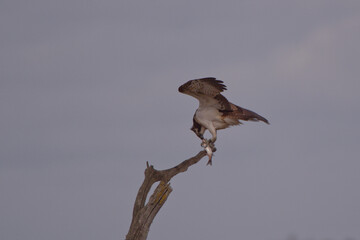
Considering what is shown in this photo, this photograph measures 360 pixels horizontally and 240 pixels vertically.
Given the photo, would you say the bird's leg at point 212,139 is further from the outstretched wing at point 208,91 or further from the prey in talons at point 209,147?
the outstretched wing at point 208,91

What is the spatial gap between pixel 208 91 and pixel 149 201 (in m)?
4.00

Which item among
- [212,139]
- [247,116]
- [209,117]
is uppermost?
[209,117]

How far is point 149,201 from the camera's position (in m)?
11.3

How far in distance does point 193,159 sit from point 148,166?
1404 millimetres

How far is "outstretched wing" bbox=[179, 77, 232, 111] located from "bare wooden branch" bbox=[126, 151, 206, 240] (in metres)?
3.04

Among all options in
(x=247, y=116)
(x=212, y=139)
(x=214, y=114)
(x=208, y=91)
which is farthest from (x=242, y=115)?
(x=208, y=91)

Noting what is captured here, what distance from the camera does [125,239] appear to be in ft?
37.1

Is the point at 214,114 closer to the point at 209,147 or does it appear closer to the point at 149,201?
the point at 209,147

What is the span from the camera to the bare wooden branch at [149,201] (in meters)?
11.2

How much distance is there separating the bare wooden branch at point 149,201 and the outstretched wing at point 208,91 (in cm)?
304

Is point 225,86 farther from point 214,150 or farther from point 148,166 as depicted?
point 148,166

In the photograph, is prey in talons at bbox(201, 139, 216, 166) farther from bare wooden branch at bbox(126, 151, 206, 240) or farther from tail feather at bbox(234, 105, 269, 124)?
bare wooden branch at bbox(126, 151, 206, 240)

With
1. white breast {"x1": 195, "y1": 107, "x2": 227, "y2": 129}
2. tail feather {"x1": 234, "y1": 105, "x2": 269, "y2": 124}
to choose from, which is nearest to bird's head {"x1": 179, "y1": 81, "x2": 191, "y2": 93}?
white breast {"x1": 195, "y1": 107, "x2": 227, "y2": 129}

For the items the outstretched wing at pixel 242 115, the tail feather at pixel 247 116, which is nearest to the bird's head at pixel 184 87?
the outstretched wing at pixel 242 115
